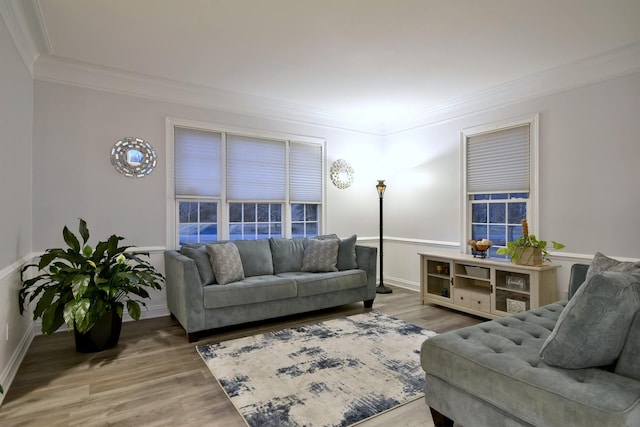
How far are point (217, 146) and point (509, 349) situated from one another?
3891 mm

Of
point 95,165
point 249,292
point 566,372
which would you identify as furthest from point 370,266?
point 95,165

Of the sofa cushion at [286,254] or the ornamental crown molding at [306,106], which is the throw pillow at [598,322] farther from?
the sofa cushion at [286,254]

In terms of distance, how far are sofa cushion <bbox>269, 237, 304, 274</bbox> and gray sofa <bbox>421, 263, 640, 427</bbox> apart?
280 centimetres

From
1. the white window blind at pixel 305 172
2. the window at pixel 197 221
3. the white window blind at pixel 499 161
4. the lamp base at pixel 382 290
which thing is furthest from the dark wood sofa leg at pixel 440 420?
the white window blind at pixel 305 172

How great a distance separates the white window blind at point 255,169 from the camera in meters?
4.71

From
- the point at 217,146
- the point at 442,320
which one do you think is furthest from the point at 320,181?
the point at 442,320

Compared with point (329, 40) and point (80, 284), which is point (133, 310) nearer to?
point (80, 284)

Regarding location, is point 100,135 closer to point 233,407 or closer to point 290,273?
point 290,273

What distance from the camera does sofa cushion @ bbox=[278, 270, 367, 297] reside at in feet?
13.3

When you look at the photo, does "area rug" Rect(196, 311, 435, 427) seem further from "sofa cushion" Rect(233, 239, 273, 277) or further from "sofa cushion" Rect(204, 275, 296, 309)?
"sofa cushion" Rect(233, 239, 273, 277)

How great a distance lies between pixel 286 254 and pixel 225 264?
98cm

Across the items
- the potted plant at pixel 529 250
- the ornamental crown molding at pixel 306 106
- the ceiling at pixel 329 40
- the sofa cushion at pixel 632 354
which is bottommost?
the sofa cushion at pixel 632 354

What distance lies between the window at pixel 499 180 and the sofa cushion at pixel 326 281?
1580 millimetres

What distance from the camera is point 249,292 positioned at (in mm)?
3670
